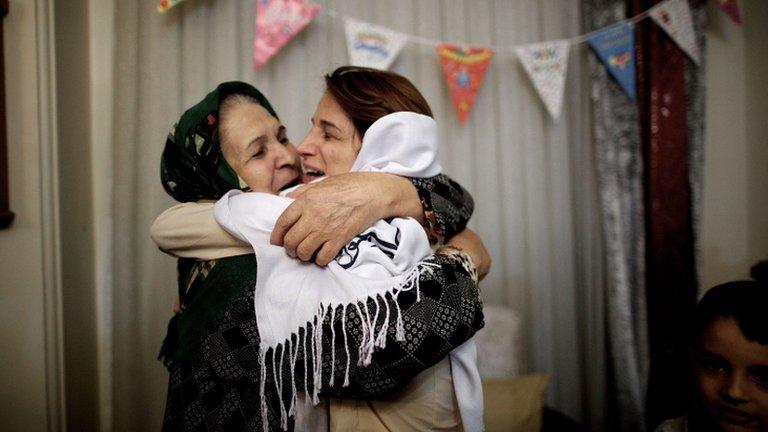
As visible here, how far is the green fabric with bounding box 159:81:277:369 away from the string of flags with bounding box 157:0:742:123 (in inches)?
30.0

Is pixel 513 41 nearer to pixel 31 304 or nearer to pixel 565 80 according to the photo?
pixel 565 80

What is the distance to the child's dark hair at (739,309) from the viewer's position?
1053 millimetres

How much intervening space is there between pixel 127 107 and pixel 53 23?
40 cm

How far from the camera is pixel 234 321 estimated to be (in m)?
0.87

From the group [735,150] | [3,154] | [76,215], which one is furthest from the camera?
[735,150]

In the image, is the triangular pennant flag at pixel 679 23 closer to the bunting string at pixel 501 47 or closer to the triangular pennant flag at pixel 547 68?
the bunting string at pixel 501 47

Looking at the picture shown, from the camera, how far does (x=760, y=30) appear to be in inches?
81.2

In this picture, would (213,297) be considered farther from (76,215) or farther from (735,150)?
(735,150)

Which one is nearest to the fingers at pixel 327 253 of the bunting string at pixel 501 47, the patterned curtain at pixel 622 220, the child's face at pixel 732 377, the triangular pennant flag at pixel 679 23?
the child's face at pixel 732 377

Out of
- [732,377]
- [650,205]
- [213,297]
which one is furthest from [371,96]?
[650,205]

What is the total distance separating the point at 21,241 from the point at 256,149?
0.87m

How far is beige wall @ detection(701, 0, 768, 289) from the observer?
2078 millimetres

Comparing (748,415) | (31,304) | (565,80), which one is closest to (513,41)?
(565,80)

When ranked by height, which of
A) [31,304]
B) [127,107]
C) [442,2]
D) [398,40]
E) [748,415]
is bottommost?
[748,415]
